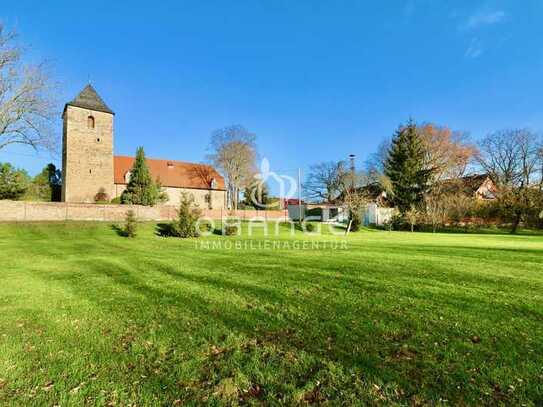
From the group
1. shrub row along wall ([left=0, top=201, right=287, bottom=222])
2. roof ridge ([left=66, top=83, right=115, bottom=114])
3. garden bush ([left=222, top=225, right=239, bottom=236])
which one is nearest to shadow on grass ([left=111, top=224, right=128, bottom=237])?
shrub row along wall ([left=0, top=201, right=287, bottom=222])

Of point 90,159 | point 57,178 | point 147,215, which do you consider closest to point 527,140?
point 147,215

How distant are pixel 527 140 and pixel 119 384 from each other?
5044 cm

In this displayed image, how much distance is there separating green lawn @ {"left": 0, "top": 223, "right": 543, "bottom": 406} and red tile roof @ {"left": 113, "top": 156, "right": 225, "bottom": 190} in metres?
32.8

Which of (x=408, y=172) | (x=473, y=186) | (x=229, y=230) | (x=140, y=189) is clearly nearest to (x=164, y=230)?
(x=229, y=230)

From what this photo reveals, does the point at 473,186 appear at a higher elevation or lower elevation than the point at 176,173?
lower

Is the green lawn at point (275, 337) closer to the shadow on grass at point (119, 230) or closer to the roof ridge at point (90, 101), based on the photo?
the shadow on grass at point (119, 230)

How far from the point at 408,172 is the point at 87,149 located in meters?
36.5

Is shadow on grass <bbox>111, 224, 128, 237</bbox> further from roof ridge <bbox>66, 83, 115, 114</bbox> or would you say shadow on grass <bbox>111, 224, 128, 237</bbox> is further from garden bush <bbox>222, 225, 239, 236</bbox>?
roof ridge <bbox>66, 83, 115, 114</bbox>

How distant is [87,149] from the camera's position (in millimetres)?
33188

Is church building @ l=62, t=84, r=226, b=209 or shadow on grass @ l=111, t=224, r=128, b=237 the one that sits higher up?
church building @ l=62, t=84, r=226, b=209

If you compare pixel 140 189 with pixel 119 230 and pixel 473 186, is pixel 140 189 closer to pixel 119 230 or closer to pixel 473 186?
pixel 119 230

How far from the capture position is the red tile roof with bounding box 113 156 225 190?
37844 millimetres

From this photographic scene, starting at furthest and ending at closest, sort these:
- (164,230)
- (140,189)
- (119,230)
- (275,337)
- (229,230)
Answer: (140,189) < (229,230) < (164,230) < (119,230) < (275,337)

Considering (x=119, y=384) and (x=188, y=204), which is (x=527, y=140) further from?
(x=119, y=384)
